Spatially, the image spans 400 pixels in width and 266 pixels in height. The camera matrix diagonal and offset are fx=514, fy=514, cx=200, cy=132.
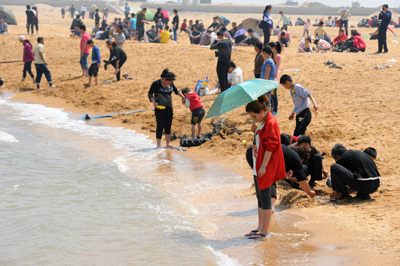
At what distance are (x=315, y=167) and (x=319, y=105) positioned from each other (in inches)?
238

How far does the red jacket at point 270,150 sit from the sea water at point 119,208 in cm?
84

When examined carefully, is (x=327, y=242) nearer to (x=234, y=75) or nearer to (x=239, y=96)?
(x=239, y=96)

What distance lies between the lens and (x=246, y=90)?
6371 millimetres

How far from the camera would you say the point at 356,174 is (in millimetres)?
7152

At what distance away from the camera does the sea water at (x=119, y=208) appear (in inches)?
254

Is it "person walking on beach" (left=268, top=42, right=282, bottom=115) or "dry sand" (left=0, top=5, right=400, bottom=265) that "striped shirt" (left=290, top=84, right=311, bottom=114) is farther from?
"person walking on beach" (left=268, top=42, right=282, bottom=115)

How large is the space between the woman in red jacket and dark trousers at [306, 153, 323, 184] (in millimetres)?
1661

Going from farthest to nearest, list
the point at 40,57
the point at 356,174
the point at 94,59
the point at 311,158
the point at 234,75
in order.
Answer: the point at 40,57 → the point at 94,59 → the point at 234,75 → the point at 311,158 → the point at 356,174

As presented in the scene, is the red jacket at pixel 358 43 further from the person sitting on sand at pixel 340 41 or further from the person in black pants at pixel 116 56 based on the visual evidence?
the person in black pants at pixel 116 56

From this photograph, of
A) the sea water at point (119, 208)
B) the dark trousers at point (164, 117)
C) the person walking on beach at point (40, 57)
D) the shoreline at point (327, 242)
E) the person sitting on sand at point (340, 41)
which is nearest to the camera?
the shoreline at point (327, 242)

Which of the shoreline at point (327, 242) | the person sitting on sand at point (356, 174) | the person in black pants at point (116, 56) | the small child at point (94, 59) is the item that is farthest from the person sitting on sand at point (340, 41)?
the person sitting on sand at point (356, 174)

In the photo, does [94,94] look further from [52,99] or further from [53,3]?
[53,3]

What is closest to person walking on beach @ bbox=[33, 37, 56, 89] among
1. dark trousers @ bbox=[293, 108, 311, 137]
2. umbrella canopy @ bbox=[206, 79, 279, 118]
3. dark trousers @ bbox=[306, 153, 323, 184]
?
dark trousers @ bbox=[293, 108, 311, 137]

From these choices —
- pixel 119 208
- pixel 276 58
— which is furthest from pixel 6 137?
pixel 276 58
